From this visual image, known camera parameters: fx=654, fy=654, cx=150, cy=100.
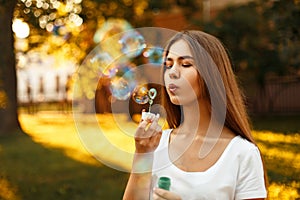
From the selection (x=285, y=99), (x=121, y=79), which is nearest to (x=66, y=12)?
(x=121, y=79)

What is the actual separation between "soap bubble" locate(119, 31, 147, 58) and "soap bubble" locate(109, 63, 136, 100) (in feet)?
0.37

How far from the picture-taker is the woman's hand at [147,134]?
2246mm

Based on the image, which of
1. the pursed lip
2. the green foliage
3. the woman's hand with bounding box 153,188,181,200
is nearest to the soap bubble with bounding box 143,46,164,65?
the pursed lip

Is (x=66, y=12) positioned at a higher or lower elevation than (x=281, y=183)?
higher

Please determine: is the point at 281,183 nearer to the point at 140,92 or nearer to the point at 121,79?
the point at 121,79

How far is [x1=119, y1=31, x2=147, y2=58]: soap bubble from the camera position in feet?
13.2

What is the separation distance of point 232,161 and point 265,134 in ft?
36.1

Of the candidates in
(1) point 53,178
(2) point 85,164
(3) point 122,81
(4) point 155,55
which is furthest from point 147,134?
(2) point 85,164

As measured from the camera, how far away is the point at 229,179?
223 centimetres

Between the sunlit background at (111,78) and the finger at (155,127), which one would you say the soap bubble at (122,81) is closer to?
the sunlit background at (111,78)

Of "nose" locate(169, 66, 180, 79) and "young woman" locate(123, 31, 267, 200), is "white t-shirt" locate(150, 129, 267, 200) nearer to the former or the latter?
"young woman" locate(123, 31, 267, 200)

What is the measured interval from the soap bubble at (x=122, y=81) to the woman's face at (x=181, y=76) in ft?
3.49

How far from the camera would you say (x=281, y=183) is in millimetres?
7246

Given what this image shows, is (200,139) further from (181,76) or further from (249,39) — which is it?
(249,39)
